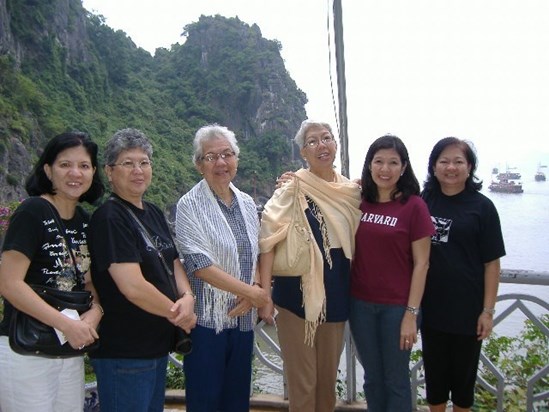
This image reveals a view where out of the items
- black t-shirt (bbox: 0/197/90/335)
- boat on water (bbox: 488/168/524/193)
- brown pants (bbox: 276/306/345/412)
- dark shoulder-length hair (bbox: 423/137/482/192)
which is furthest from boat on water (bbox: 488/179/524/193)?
black t-shirt (bbox: 0/197/90/335)

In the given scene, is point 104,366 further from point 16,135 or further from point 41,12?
point 41,12

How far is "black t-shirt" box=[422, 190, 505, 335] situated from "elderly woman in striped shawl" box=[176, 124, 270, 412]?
692 millimetres

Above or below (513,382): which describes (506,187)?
above

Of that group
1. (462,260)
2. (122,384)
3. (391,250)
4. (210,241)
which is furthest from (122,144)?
(462,260)

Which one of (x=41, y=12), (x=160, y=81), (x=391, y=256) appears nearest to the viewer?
(x=391, y=256)

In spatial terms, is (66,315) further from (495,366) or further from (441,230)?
(495,366)

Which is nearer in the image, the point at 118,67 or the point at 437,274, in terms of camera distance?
the point at 437,274

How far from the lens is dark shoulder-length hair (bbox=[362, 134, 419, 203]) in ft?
5.72

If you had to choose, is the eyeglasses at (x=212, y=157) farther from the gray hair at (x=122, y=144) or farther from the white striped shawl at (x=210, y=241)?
the gray hair at (x=122, y=144)

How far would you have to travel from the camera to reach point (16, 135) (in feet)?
73.9

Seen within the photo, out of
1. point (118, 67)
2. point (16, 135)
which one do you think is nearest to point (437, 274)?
point (16, 135)

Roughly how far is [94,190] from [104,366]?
0.58m

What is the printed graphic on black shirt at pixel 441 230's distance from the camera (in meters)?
1.74

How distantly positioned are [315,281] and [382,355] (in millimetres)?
400
